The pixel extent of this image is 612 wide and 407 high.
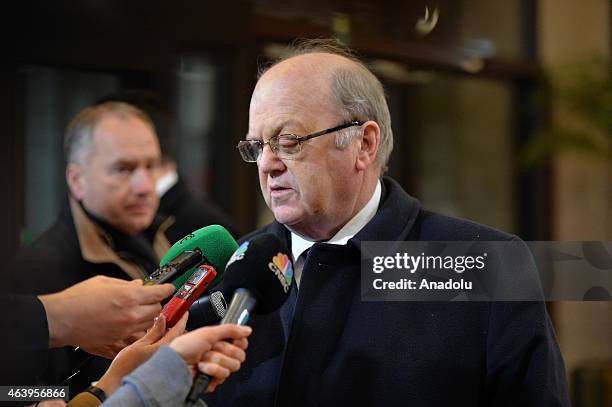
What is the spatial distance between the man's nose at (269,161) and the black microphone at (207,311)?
0.84ft

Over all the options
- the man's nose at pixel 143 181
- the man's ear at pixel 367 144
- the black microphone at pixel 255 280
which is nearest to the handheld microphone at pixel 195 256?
the black microphone at pixel 255 280

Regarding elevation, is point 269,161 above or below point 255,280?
above

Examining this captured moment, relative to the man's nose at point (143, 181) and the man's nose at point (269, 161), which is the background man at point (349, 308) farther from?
the man's nose at point (143, 181)

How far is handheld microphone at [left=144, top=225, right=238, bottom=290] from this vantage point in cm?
131

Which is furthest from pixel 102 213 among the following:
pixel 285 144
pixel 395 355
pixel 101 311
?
pixel 395 355

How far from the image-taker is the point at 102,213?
1.85 metres

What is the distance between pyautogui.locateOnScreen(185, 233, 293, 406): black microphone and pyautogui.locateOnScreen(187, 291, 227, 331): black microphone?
0.23 m

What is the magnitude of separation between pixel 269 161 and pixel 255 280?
1.24ft

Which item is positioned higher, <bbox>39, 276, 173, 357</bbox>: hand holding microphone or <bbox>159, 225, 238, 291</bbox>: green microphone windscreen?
<bbox>159, 225, 238, 291</bbox>: green microphone windscreen

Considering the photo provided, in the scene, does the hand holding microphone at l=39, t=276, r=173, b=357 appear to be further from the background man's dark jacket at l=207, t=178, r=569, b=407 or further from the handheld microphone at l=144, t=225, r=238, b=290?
the background man's dark jacket at l=207, t=178, r=569, b=407

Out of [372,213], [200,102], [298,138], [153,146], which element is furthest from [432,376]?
[200,102]

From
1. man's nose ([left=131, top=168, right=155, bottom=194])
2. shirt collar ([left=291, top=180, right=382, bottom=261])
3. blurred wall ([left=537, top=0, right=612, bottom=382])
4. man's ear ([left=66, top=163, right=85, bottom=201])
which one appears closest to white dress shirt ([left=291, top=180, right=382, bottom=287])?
shirt collar ([left=291, top=180, right=382, bottom=261])

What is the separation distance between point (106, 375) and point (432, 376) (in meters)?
0.58

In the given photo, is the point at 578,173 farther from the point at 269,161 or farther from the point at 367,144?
the point at 269,161
